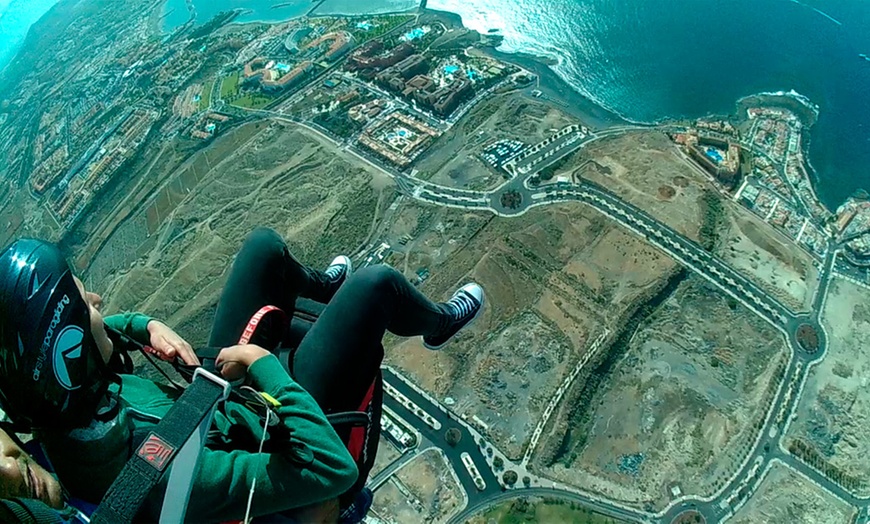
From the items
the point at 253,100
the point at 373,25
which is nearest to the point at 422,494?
the point at 253,100

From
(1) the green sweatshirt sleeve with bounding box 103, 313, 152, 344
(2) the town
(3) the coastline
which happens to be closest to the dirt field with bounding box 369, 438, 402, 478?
(2) the town

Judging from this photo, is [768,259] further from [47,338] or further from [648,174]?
[47,338]

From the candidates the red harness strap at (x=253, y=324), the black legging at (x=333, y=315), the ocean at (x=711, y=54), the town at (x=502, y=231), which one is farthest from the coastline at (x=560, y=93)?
the red harness strap at (x=253, y=324)

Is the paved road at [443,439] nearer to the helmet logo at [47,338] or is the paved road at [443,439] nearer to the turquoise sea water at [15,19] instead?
the helmet logo at [47,338]

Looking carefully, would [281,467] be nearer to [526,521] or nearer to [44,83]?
[526,521]

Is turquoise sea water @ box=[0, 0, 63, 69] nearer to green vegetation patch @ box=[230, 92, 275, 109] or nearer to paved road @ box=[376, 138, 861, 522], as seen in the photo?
green vegetation patch @ box=[230, 92, 275, 109]
